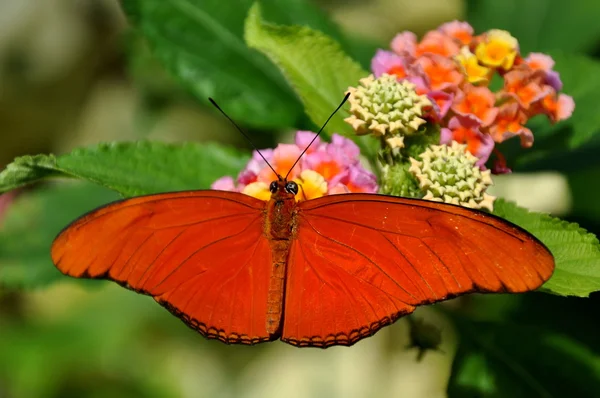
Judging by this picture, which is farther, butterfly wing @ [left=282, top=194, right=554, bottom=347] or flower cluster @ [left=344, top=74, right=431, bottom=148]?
flower cluster @ [left=344, top=74, right=431, bottom=148]

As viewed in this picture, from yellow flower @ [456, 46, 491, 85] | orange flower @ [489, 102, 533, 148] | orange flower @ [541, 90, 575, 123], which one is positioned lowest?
orange flower @ [489, 102, 533, 148]

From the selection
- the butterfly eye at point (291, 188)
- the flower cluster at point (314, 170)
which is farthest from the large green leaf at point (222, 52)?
the butterfly eye at point (291, 188)

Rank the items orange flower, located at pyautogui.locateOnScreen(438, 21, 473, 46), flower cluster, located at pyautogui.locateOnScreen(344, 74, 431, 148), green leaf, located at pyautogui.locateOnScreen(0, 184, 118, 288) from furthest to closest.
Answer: green leaf, located at pyautogui.locateOnScreen(0, 184, 118, 288) < orange flower, located at pyautogui.locateOnScreen(438, 21, 473, 46) < flower cluster, located at pyautogui.locateOnScreen(344, 74, 431, 148)

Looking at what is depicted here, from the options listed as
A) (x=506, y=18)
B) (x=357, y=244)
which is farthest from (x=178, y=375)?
(x=357, y=244)

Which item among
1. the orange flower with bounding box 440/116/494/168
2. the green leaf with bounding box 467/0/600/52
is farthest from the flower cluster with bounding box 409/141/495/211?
the green leaf with bounding box 467/0/600/52

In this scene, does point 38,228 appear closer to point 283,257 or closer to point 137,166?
point 137,166

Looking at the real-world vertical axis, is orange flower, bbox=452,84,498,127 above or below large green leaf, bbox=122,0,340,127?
below

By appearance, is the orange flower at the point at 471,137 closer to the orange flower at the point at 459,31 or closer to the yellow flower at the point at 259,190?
the orange flower at the point at 459,31

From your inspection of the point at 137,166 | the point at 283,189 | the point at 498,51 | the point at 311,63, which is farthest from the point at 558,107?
the point at 137,166

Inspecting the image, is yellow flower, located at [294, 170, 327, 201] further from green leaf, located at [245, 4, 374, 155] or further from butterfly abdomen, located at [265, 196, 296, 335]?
green leaf, located at [245, 4, 374, 155]
